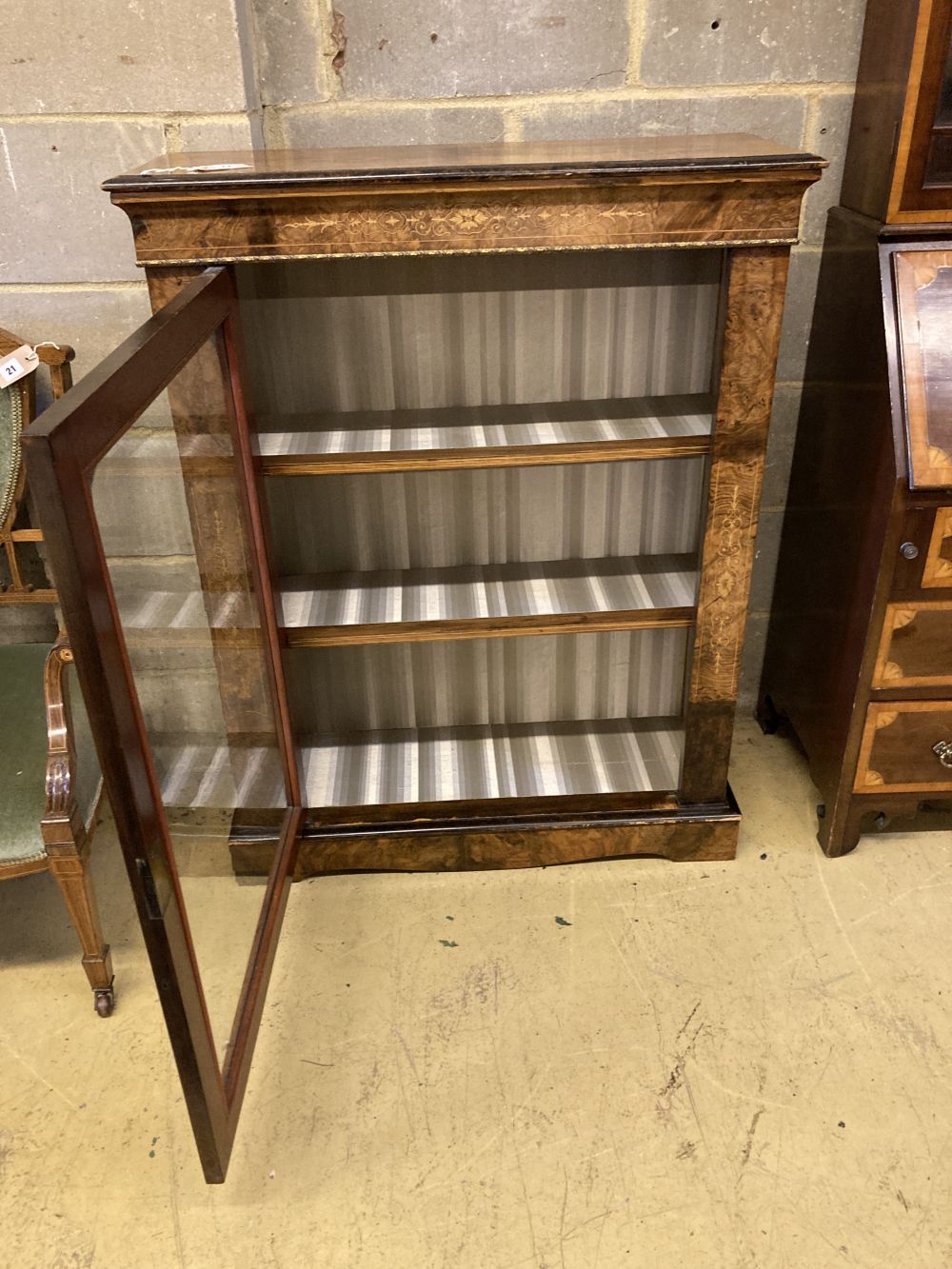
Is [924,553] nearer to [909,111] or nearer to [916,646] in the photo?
[916,646]

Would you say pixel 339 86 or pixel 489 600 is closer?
pixel 339 86

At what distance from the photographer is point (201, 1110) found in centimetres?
128

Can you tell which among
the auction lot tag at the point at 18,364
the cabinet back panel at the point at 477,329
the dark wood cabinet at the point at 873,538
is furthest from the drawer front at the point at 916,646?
the auction lot tag at the point at 18,364

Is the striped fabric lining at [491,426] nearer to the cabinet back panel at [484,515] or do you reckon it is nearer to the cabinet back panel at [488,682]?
the cabinet back panel at [484,515]

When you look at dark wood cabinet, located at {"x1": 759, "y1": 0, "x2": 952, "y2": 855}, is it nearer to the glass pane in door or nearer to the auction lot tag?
the glass pane in door

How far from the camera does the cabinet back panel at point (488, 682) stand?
217cm

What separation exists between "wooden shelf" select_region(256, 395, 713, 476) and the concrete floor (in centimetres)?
86

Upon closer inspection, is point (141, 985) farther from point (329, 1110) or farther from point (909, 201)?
point (909, 201)

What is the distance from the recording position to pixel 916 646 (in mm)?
1817

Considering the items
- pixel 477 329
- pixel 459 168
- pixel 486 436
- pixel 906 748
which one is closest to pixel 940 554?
pixel 906 748

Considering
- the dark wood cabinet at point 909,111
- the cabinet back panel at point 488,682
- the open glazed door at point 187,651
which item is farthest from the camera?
the cabinet back panel at point 488,682

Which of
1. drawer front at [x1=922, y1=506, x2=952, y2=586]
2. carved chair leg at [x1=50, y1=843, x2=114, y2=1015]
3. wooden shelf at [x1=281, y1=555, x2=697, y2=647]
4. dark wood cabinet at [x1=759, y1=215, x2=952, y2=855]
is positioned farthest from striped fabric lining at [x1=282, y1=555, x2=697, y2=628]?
carved chair leg at [x1=50, y1=843, x2=114, y2=1015]

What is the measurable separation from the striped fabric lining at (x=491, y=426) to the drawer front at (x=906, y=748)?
66cm

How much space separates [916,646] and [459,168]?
3.76ft
